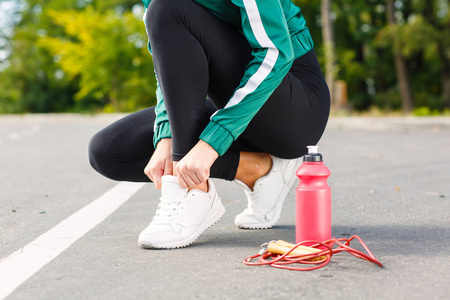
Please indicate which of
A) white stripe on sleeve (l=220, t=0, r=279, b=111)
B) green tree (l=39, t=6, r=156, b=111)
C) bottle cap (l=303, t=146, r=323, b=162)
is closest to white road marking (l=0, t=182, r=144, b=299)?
white stripe on sleeve (l=220, t=0, r=279, b=111)

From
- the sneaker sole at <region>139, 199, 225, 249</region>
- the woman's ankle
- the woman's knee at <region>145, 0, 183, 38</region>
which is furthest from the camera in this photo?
the woman's ankle

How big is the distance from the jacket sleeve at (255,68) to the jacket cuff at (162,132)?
0.34m

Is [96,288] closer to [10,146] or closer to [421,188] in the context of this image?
[421,188]

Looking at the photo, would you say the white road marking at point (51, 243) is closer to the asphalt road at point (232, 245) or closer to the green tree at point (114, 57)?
the asphalt road at point (232, 245)

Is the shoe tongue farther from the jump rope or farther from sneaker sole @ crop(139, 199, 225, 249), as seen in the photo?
the jump rope

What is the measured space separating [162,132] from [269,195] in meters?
0.61

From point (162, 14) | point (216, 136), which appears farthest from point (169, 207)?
point (162, 14)

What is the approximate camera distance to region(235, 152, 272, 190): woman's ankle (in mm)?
2793

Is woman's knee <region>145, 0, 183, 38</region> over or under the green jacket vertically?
over

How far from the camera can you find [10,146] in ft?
29.2

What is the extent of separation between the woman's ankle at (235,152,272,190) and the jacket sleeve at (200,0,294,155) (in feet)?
1.58

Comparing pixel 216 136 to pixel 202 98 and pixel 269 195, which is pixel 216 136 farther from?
pixel 269 195

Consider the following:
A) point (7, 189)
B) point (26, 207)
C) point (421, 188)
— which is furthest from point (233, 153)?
point (7, 189)

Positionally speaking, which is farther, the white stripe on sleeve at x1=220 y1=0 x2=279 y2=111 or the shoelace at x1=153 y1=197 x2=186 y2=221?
the shoelace at x1=153 y1=197 x2=186 y2=221
